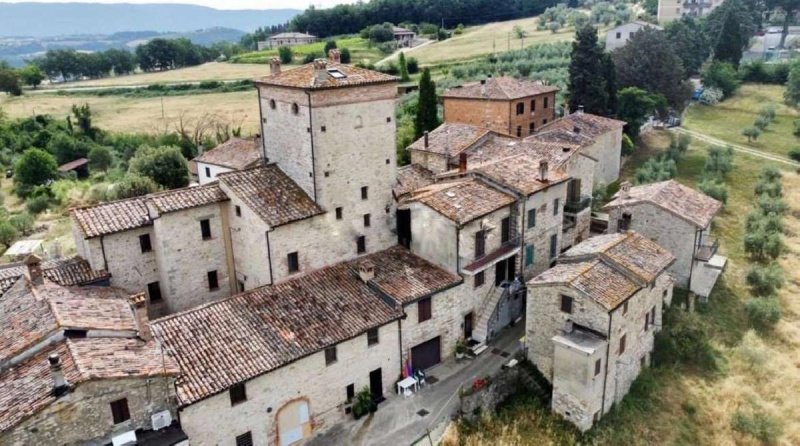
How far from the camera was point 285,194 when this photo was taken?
95.3ft

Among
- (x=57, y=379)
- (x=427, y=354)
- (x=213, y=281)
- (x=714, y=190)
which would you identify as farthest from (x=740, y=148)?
(x=57, y=379)

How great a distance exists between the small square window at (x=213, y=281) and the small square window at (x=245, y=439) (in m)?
9.42

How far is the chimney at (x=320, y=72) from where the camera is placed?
91.8ft

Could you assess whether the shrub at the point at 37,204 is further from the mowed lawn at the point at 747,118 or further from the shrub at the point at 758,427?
the mowed lawn at the point at 747,118

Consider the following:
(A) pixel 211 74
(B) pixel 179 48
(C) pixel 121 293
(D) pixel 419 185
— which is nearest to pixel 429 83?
(D) pixel 419 185

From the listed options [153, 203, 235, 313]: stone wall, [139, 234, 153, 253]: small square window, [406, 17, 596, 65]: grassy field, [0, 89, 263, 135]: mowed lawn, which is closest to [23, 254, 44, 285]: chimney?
[139, 234, 153, 253]: small square window

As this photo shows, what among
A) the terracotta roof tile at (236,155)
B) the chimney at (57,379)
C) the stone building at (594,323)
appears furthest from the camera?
the terracotta roof tile at (236,155)

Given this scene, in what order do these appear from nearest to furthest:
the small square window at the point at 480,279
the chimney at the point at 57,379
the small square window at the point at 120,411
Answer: the chimney at the point at 57,379 < the small square window at the point at 120,411 < the small square window at the point at 480,279

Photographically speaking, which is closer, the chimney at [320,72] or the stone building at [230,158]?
the chimney at [320,72]

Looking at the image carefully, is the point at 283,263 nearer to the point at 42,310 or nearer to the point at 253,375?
the point at 253,375

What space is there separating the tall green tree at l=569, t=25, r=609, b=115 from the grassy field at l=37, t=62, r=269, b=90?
74457 mm

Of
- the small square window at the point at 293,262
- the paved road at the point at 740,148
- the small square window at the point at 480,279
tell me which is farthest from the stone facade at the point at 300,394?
the paved road at the point at 740,148

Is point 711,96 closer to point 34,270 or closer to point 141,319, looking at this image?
point 141,319

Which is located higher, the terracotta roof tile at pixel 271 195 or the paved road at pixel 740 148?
the terracotta roof tile at pixel 271 195
